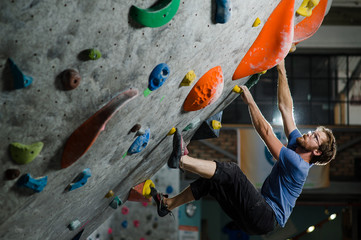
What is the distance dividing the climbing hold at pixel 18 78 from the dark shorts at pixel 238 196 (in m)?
1.32

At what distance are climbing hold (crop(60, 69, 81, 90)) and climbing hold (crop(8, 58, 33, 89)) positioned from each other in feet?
0.31

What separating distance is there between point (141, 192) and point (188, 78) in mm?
1246

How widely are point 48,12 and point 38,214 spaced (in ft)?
2.93

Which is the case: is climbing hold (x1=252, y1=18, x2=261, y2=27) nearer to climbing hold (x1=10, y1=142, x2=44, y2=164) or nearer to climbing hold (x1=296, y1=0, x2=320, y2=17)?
climbing hold (x1=296, y1=0, x2=320, y2=17)

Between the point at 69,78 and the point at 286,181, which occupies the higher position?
the point at 69,78

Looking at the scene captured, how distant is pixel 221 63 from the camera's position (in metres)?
1.93

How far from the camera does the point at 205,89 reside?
76.1 inches

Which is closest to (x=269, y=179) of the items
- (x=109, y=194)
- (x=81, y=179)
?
(x=109, y=194)

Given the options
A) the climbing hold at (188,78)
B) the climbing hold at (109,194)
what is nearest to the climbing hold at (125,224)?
the climbing hold at (109,194)

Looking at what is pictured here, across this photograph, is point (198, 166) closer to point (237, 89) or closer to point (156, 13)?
point (237, 89)

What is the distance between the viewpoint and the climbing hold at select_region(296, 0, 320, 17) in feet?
6.86

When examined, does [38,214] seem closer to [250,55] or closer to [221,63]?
[221,63]

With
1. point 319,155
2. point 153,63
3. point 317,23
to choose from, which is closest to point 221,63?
point 153,63

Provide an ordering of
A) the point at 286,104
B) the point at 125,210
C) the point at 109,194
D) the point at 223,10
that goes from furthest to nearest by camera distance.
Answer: the point at 125,210 → the point at 286,104 → the point at 109,194 → the point at 223,10
